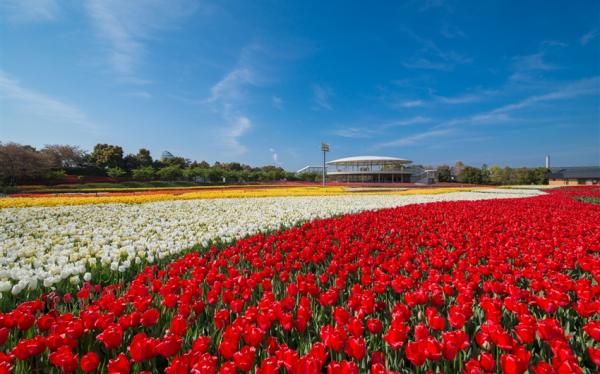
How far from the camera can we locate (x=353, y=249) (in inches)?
165

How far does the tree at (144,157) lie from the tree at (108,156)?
12.3 feet

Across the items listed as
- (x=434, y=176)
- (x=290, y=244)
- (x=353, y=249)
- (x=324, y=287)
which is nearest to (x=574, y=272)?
(x=353, y=249)

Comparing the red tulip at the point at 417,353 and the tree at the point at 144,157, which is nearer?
the red tulip at the point at 417,353

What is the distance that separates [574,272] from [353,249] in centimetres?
280

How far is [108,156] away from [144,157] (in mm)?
8523

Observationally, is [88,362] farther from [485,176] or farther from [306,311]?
[485,176]

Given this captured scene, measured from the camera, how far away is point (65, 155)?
54.2m

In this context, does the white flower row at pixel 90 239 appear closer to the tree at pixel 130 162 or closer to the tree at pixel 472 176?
the tree at pixel 130 162

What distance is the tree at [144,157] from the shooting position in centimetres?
5917

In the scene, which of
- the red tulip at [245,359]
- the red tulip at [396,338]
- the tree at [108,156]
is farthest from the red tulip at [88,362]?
the tree at [108,156]

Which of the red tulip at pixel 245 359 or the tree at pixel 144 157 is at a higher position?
the tree at pixel 144 157

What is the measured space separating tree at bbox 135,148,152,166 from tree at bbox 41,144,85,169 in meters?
10.1

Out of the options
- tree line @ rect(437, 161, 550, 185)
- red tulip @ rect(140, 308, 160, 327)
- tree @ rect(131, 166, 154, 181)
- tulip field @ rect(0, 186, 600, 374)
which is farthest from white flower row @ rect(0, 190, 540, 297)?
tree line @ rect(437, 161, 550, 185)

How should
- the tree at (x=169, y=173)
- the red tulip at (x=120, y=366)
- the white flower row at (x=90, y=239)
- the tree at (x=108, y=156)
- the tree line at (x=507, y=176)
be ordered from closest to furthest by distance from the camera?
the red tulip at (x=120, y=366) → the white flower row at (x=90, y=239) → the tree at (x=169, y=173) → the tree line at (x=507, y=176) → the tree at (x=108, y=156)
